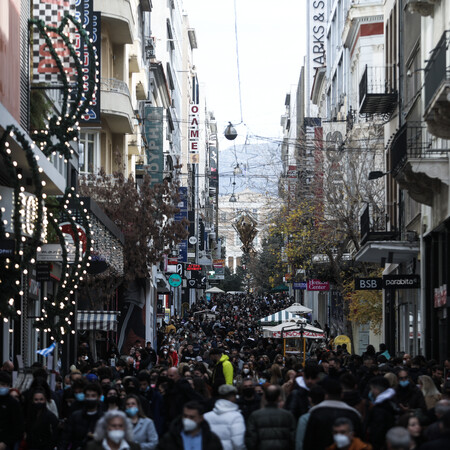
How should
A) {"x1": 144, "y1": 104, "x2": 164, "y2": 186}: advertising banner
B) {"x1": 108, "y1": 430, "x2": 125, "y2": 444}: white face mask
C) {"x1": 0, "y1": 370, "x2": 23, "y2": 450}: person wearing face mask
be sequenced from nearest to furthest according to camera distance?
{"x1": 108, "y1": 430, "x2": 125, "y2": 444}: white face mask, {"x1": 0, "y1": 370, "x2": 23, "y2": 450}: person wearing face mask, {"x1": 144, "y1": 104, "x2": 164, "y2": 186}: advertising banner

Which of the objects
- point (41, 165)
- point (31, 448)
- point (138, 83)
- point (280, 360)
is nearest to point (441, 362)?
point (280, 360)

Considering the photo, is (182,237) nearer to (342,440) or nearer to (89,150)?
(89,150)

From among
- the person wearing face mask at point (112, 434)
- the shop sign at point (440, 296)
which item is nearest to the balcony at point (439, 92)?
the shop sign at point (440, 296)

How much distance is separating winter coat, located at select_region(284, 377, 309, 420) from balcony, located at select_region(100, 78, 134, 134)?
90.8ft

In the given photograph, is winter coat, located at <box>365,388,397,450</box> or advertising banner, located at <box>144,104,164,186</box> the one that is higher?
advertising banner, located at <box>144,104,164,186</box>

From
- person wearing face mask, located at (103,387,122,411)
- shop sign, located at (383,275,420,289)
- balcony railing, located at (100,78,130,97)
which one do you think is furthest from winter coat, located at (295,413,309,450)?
balcony railing, located at (100,78,130,97)

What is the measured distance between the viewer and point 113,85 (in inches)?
1650

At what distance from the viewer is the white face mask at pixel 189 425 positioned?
1048 centimetres

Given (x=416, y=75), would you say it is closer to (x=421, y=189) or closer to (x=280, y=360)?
(x=421, y=189)

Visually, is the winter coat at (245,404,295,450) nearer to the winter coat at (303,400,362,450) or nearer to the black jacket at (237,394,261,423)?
the winter coat at (303,400,362,450)

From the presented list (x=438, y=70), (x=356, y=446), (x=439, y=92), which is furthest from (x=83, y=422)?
(x=438, y=70)

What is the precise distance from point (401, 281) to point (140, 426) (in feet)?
56.1

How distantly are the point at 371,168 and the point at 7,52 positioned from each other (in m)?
19.9

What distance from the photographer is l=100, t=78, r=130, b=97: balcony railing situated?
134 feet
